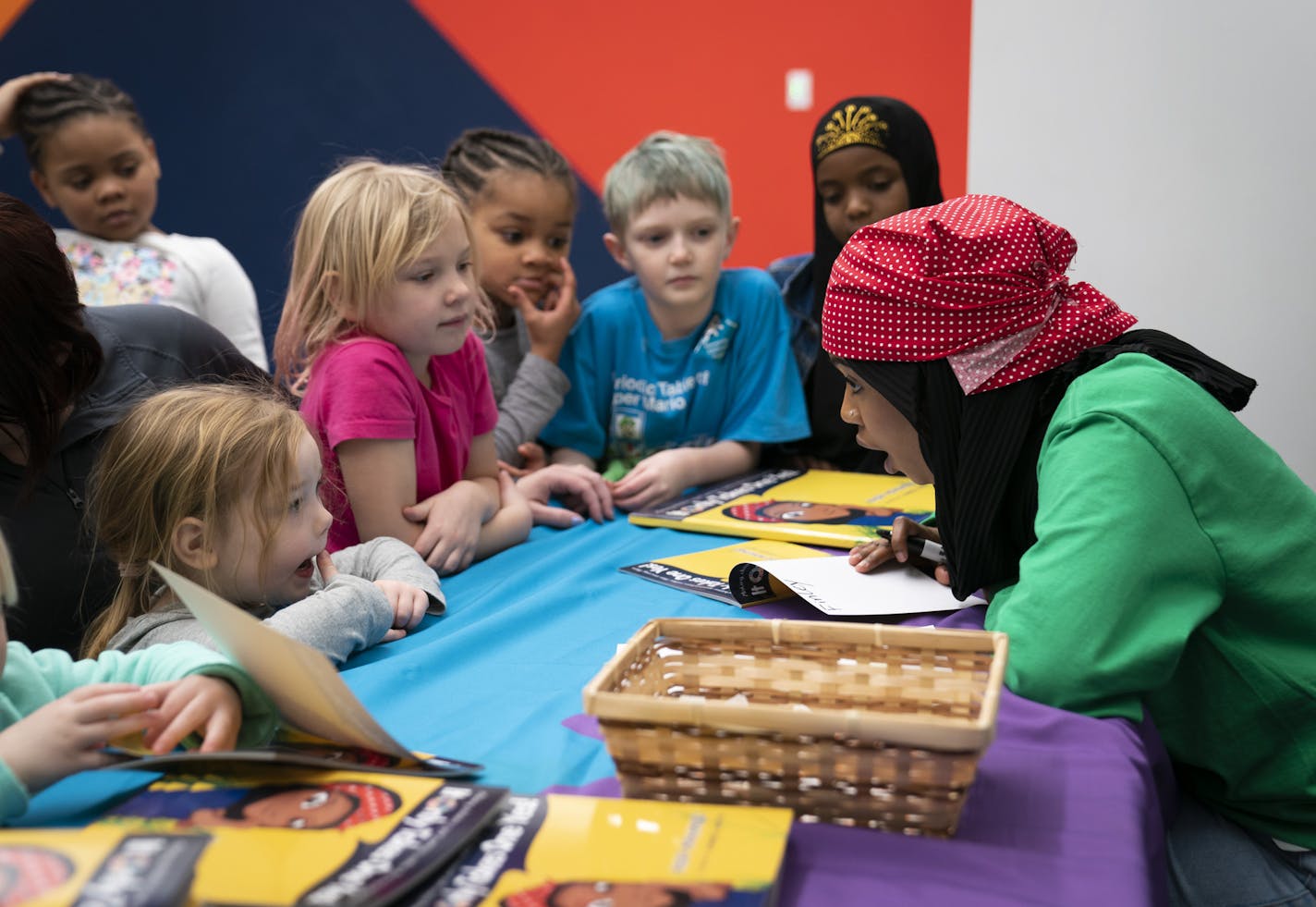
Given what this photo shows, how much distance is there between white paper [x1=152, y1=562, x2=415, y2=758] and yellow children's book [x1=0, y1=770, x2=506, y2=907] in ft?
0.15

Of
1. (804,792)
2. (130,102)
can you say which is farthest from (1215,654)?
(130,102)

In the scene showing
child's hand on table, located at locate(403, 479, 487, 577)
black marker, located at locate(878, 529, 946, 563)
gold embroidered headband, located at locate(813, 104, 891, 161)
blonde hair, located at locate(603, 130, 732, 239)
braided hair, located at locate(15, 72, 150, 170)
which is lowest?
child's hand on table, located at locate(403, 479, 487, 577)

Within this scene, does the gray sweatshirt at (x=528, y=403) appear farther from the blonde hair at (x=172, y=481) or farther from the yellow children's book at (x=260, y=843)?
the yellow children's book at (x=260, y=843)

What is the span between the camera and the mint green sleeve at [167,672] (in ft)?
2.64

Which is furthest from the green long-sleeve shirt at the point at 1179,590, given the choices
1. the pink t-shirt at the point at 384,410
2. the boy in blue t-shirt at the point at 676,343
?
the boy in blue t-shirt at the point at 676,343

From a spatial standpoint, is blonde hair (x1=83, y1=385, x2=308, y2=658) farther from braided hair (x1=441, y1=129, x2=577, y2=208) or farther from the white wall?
the white wall

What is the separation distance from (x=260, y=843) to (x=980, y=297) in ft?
2.57

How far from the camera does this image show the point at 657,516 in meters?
1.70

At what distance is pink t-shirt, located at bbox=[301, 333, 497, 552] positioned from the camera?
1456mm

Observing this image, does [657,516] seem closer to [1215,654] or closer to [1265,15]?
[1215,654]

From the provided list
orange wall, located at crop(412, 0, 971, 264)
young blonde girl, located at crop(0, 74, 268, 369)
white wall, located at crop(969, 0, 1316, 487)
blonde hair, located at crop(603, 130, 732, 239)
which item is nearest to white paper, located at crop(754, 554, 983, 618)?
blonde hair, located at crop(603, 130, 732, 239)

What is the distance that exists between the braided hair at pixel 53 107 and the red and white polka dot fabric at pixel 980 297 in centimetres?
208

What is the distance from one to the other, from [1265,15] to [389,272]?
1826 mm

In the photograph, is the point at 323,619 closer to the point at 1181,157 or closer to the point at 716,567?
the point at 716,567
